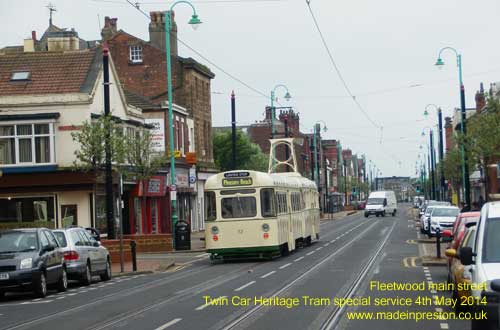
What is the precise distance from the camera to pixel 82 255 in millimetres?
27047

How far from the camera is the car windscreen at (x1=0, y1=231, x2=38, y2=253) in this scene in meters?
23.8

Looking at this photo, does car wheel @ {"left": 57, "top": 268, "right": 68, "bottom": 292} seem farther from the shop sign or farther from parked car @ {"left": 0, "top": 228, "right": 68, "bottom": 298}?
the shop sign

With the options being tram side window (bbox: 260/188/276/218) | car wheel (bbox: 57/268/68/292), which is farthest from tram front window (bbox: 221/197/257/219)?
car wheel (bbox: 57/268/68/292)

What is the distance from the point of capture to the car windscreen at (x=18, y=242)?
78.2ft

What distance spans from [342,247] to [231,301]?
23.2 m

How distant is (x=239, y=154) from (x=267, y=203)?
210ft

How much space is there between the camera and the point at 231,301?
64.2 feet

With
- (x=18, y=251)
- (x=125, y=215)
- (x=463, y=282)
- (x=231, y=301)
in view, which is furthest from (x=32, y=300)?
(x=125, y=215)

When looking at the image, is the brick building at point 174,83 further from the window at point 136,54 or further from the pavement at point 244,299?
the pavement at point 244,299

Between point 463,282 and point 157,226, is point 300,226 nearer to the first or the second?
point 157,226

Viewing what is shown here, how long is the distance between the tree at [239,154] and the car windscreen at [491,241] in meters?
83.3

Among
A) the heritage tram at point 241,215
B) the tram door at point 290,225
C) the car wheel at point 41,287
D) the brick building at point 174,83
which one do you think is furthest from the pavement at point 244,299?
the brick building at point 174,83

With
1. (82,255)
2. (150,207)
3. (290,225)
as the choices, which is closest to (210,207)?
(290,225)

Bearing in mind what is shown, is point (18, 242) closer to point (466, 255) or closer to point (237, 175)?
point (237, 175)
